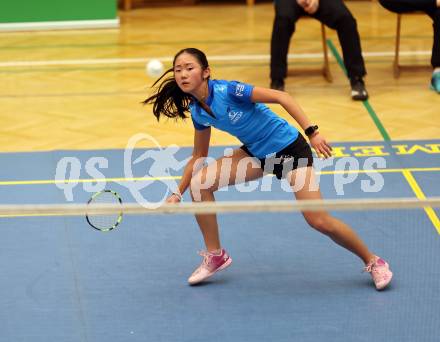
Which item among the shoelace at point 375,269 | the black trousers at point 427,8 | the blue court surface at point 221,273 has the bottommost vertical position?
the blue court surface at point 221,273

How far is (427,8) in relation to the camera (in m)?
8.57

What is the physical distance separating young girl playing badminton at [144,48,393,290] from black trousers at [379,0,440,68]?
3.78 m

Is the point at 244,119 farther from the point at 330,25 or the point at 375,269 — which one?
the point at 330,25

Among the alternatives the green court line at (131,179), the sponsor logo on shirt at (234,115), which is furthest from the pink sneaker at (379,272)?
the green court line at (131,179)

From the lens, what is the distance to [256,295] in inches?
204

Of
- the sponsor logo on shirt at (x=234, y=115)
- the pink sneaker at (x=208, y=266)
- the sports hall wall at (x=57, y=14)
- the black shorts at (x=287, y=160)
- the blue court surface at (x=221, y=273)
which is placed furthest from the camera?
the sports hall wall at (x=57, y=14)

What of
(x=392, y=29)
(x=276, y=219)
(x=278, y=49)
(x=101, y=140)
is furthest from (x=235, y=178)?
(x=392, y=29)

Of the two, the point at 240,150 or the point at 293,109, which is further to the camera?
the point at 240,150

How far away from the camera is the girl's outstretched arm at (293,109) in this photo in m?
4.87

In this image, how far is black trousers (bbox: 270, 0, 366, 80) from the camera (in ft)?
27.9

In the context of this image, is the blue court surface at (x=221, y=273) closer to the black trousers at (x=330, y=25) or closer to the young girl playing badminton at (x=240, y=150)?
the young girl playing badminton at (x=240, y=150)

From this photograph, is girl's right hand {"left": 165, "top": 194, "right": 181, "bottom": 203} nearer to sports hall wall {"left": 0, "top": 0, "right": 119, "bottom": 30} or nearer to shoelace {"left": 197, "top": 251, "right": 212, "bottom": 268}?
shoelace {"left": 197, "top": 251, "right": 212, "bottom": 268}

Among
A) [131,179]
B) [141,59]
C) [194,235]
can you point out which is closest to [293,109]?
[194,235]

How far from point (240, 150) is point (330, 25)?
359cm
